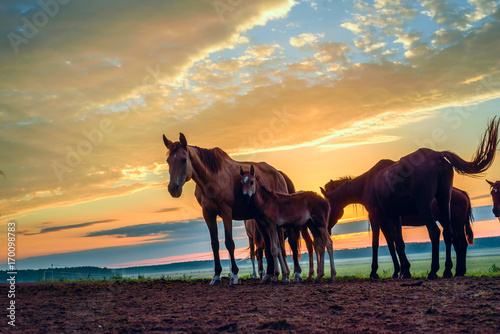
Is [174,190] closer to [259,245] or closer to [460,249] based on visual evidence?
[259,245]

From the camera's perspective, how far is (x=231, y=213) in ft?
37.4

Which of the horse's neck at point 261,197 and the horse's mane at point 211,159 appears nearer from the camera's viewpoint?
the horse's neck at point 261,197

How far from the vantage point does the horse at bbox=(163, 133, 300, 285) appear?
10.6 metres

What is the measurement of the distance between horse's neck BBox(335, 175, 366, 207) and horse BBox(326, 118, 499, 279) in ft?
4.72

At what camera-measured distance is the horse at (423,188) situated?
35.3ft

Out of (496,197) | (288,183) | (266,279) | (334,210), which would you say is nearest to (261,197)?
(266,279)

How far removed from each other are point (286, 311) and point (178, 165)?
18.0 ft

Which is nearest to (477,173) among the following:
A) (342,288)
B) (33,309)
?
(342,288)

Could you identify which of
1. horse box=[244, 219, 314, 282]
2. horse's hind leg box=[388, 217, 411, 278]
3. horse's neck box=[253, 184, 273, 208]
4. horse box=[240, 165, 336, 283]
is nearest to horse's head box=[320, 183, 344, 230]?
horse box=[244, 219, 314, 282]

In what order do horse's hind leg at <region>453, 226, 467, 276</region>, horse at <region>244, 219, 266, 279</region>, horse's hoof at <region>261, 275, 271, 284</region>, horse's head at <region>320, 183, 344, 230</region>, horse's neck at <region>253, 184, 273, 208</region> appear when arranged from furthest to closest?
horse at <region>244, 219, 266, 279</region> < horse's head at <region>320, 183, 344, 230</region> < horse's hind leg at <region>453, 226, 467, 276</region> < horse's hoof at <region>261, 275, 271, 284</region> < horse's neck at <region>253, 184, 273, 208</region>

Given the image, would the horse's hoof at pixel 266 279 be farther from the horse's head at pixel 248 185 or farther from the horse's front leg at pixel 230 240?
the horse's head at pixel 248 185

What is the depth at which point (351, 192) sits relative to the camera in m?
13.9

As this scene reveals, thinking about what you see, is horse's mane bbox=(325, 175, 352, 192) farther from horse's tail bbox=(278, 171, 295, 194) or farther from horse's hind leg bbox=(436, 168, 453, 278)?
horse's hind leg bbox=(436, 168, 453, 278)

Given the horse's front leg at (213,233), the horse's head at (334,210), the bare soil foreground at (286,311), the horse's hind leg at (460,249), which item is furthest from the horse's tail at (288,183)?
the bare soil foreground at (286,311)
